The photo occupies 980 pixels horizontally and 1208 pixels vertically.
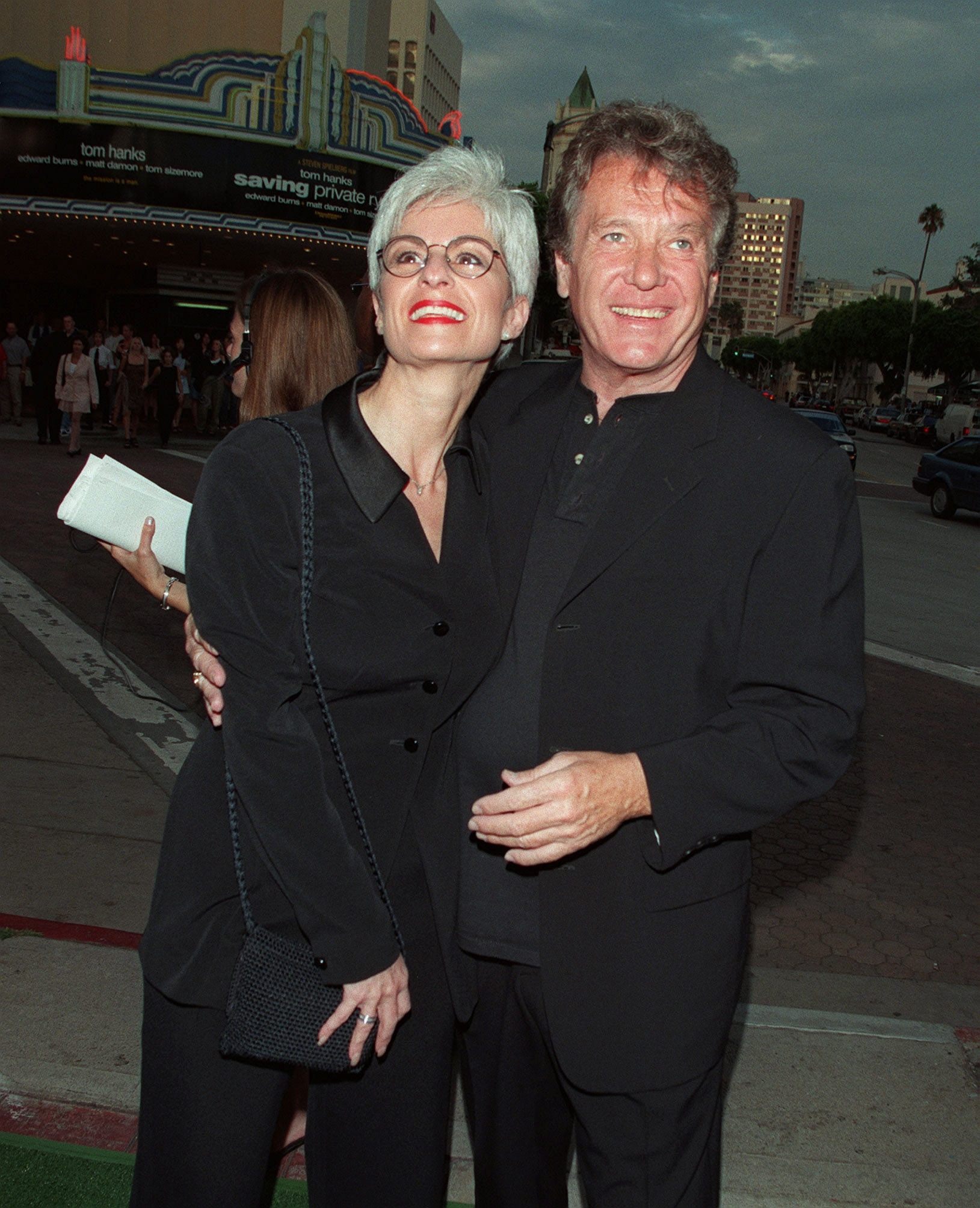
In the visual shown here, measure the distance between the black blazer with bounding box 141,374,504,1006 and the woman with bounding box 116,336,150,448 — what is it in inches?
742

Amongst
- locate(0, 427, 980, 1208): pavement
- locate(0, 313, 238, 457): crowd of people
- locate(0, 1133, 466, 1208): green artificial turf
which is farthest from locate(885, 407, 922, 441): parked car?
locate(0, 1133, 466, 1208): green artificial turf

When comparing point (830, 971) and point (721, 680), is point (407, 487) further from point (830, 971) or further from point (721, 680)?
point (830, 971)

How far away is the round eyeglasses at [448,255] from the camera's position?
193cm

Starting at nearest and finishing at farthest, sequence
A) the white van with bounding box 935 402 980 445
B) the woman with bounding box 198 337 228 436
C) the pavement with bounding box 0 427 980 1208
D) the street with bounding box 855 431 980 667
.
A: the pavement with bounding box 0 427 980 1208, the street with bounding box 855 431 980 667, the woman with bounding box 198 337 228 436, the white van with bounding box 935 402 980 445

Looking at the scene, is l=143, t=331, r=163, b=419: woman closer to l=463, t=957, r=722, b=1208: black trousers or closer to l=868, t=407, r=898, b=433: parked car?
l=463, t=957, r=722, b=1208: black trousers

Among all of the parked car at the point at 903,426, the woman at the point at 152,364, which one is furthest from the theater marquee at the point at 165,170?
the parked car at the point at 903,426

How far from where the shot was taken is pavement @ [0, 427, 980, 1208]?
2.97 meters

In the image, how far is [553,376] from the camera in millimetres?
2336

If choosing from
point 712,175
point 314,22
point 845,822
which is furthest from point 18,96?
point 712,175

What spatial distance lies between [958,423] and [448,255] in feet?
158

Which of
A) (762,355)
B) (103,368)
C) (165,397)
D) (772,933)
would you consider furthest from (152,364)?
(762,355)

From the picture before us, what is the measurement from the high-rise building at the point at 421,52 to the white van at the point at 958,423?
61.9m

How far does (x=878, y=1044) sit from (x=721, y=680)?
7.31 ft


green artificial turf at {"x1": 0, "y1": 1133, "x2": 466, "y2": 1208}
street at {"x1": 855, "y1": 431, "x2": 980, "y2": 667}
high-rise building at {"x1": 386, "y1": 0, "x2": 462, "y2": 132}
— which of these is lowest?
street at {"x1": 855, "y1": 431, "x2": 980, "y2": 667}
